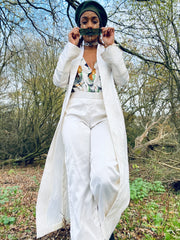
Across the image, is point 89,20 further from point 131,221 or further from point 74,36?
point 131,221

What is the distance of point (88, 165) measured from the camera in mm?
1987

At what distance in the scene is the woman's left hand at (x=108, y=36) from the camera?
219cm

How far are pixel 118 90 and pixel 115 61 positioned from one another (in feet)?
19.3

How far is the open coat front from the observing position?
2076 millimetres

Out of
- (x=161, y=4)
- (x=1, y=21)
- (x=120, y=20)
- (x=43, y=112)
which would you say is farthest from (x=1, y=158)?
(x=161, y=4)

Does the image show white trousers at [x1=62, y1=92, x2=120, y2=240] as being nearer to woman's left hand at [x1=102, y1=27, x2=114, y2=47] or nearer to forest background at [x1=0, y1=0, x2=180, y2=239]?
woman's left hand at [x1=102, y1=27, x2=114, y2=47]

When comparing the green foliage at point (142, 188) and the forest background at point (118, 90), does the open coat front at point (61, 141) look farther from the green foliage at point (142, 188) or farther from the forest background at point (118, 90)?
the forest background at point (118, 90)

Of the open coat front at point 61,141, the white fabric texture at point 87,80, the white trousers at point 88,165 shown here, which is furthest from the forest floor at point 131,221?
the white fabric texture at point 87,80

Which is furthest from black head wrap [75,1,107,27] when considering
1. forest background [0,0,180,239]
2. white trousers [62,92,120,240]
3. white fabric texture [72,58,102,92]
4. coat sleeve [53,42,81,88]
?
forest background [0,0,180,239]

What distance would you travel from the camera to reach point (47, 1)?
561 centimetres

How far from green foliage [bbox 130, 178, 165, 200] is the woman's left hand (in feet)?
10.2

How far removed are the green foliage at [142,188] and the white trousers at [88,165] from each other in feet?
8.53

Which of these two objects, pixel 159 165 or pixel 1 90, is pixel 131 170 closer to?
pixel 159 165

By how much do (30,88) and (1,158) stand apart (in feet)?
11.4
